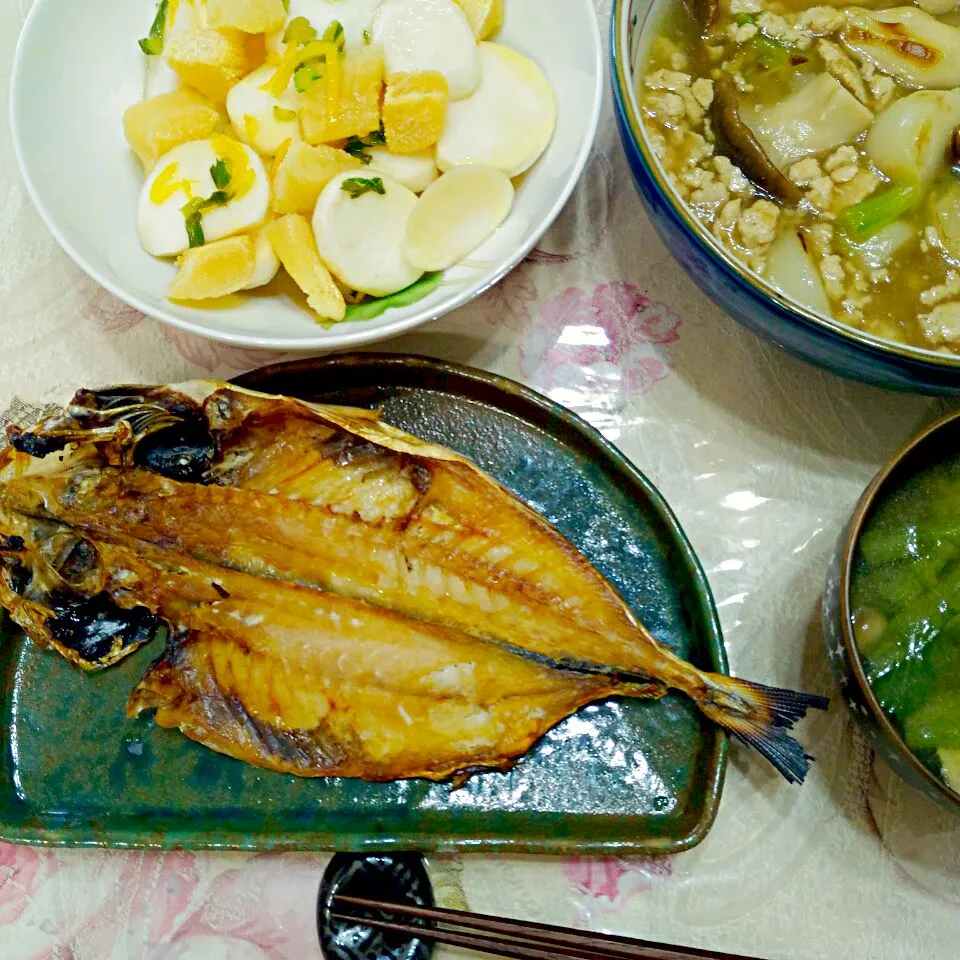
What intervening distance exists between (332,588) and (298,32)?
0.89 metres

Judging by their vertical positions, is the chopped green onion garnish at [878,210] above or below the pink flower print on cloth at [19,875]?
above

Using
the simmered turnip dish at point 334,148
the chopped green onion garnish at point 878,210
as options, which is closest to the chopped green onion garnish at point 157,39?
the simmered turnip dish at point 334,148

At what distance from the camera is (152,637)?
57.3 inches

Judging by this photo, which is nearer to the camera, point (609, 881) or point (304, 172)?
point (304, 172)

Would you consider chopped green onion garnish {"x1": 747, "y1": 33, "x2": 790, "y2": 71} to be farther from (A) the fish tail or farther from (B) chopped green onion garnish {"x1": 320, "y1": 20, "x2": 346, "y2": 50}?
(A) the fish tail

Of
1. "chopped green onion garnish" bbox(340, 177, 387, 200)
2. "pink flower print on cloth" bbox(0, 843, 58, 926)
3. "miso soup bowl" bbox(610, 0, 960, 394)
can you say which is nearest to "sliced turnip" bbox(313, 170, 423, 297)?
"chopped green onion garnish" bbox(340, 177, 387, 200)

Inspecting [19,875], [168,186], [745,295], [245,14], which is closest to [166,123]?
[168,186]

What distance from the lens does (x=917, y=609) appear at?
4.32ft

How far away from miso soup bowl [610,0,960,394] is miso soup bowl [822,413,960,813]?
0.09 metres

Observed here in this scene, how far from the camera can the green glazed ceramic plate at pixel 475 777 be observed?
4.50 ft

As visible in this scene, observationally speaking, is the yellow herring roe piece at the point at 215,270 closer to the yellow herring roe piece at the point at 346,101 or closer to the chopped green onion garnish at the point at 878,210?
the yellow herring roe piece at the point at 346,101

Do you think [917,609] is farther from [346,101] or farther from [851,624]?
[346,101]

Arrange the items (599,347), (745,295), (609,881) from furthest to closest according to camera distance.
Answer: (599,347)
(609,881)
(745,295)

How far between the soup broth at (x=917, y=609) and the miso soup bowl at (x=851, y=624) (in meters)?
0.03
